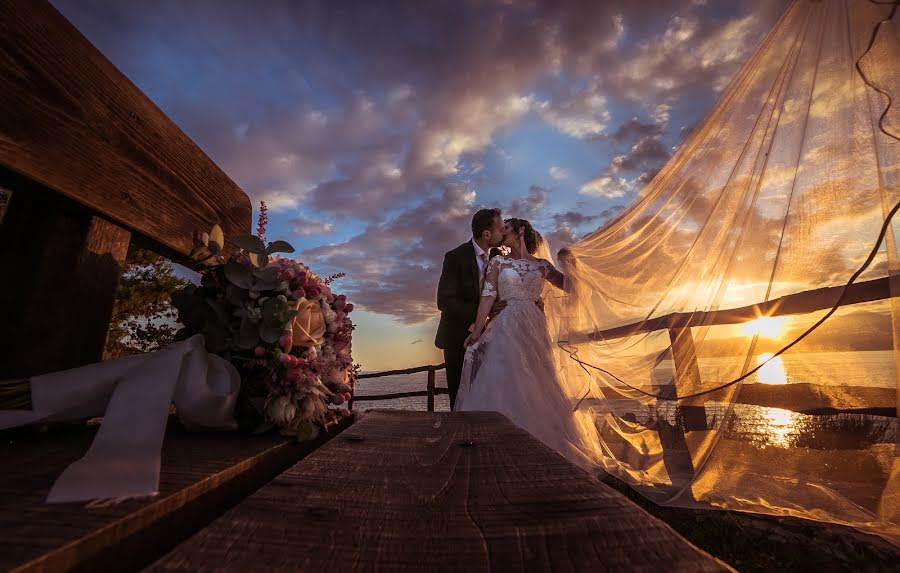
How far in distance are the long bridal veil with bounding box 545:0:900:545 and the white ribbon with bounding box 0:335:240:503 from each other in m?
2.69

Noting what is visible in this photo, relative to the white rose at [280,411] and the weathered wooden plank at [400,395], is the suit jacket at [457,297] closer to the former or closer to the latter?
the weathered wooden plank at [400,395]

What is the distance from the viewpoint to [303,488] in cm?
71

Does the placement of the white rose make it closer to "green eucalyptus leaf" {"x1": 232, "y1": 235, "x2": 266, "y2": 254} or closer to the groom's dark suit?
"green eucalyptus leaf" {"x1": 232, "y1": 235, "x2": 266, "y2": 254}

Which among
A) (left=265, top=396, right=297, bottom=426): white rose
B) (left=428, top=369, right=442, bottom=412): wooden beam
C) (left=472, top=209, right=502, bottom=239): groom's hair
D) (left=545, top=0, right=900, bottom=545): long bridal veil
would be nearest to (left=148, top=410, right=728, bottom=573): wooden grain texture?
(left=265, top=396, right=297, bottom=426): white rose

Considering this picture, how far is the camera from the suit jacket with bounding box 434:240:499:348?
19.5 ft

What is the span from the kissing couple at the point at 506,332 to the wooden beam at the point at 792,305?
1.47m

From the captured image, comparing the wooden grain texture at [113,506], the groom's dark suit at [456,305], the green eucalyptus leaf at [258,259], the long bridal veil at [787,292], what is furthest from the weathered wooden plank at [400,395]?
the wooden grain texture at [113,506]

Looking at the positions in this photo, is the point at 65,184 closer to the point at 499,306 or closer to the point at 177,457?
the point at 177,457

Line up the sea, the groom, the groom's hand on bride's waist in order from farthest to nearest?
1. the groom
2. the groom's hand on bride's waist
3. the sea

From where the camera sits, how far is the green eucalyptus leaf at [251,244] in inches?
62.0

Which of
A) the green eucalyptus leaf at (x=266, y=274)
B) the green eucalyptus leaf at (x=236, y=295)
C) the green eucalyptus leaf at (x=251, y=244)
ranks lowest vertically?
the green eucalyptus leaf at (x=236, y=295)

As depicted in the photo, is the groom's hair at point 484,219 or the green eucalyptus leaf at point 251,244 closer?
the green eucalyptus leaf at point 251,244

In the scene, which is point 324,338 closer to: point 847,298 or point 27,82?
point 27,82

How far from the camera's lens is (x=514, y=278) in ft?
17.0
